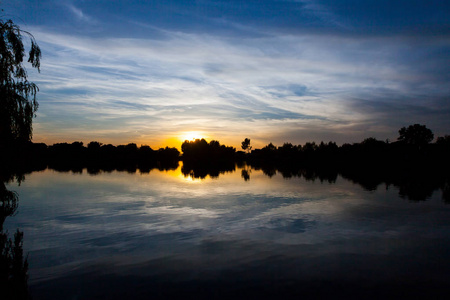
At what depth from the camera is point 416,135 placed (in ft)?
487

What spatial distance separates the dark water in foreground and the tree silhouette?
13805 centimetres

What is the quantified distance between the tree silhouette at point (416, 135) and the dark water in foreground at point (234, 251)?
138m

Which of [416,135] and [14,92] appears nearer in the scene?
[14,92]

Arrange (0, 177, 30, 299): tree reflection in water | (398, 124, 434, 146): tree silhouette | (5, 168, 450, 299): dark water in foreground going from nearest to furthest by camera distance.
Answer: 1. (0, 177, 30, 299): tree reflection in water
2. (5, 168, 450, 299): dark water in foreground
3. (398, 124, 434, 146): tree silhouette

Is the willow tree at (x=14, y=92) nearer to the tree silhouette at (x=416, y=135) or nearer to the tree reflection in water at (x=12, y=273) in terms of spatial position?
the tree reflection in water at (x=12, y=273)

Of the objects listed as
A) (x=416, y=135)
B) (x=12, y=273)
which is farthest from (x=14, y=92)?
(x=416, y=135)

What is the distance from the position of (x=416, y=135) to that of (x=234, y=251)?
532 feet

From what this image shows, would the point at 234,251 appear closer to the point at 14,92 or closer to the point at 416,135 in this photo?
the point at 14,92

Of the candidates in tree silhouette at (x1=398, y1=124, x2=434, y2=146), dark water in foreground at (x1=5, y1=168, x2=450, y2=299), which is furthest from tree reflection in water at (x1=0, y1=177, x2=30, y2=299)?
tree silhouette at (x1=398, y1=124, x2=434, y2=146)

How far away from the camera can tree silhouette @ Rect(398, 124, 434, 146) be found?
147288 millimetres

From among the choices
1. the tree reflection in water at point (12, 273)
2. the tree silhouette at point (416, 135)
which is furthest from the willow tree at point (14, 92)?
the tree silhouette at point (416, 135)

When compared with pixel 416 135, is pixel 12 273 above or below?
below

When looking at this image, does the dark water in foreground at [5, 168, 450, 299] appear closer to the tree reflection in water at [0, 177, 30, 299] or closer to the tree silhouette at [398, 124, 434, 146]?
the tree reflection in water at [0, 177, 30, 299]

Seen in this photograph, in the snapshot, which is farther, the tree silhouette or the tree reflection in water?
the tree silhouette
